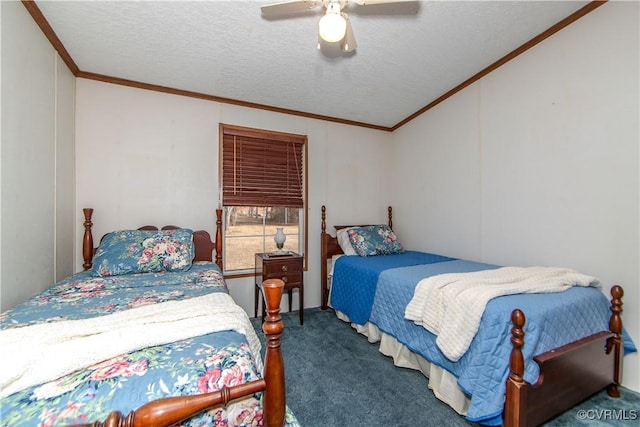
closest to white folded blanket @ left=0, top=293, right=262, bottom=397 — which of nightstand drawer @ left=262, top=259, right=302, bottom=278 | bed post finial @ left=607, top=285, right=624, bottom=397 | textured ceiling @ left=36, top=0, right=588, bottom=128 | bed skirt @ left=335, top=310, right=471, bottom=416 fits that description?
bed skirt @ left=335, top=310, right=471, bottom=416

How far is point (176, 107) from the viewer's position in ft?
9.09

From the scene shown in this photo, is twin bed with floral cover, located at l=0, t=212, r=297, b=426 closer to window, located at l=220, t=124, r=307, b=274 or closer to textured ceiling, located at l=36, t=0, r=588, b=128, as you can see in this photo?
window, located at l=220, t=124, r=307, b=274

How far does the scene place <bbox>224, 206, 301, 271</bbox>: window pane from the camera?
3.03 meters

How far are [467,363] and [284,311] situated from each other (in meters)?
2.08

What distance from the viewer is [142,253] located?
7.09 ft

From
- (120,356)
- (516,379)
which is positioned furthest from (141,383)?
(516,379)

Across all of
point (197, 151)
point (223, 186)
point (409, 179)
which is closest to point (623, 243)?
point (409, 179)

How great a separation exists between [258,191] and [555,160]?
2724 mm

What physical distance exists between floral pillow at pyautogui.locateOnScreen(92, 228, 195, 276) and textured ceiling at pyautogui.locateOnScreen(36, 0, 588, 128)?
58.0 inches

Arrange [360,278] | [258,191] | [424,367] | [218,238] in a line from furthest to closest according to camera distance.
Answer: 1. [258,191]
2. [218,238]
3. [360,278]
4. [424,367]

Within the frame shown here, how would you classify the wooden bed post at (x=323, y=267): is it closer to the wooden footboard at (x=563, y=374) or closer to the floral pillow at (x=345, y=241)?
the floral pillow at (x=345, y=241)

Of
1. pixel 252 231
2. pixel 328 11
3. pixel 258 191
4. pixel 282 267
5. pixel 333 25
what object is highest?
pixel 328 11

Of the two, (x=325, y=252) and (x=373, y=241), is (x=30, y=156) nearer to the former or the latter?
(x=325, y=252)

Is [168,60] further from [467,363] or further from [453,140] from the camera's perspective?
[467,363]
